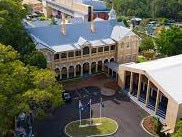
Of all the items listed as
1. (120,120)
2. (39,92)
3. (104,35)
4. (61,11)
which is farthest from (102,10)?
(39,92)

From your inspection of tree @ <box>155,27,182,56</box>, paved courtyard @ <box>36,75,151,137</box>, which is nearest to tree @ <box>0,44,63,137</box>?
paved courtyard @ <box>36,75,151,137</box>

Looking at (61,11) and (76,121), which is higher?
(61,11)

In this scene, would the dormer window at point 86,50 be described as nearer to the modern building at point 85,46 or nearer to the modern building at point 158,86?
the modern building at point 85,46

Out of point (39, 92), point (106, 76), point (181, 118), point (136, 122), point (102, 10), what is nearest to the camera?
point (39, 92)

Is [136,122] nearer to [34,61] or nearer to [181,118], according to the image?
[181,118]

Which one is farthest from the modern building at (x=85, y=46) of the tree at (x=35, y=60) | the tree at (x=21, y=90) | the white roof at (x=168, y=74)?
the tree at (x=21, y=90)

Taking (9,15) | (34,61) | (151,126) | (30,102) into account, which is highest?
(9,15)
